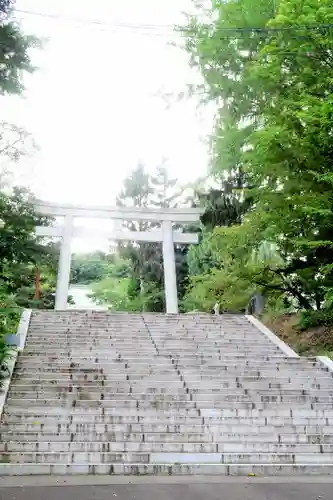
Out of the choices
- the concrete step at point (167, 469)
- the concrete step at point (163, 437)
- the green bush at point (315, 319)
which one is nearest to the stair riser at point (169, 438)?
the concrete step at point (163, 437)

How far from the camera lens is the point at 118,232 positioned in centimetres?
1820

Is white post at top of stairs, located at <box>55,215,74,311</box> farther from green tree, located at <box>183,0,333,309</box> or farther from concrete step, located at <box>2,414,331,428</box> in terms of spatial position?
concrete step, located at <box>2,414,331,428</box>

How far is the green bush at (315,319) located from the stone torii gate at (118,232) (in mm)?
5046

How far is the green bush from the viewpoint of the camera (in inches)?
516

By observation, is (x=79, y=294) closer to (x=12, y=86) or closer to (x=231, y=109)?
(x=231, y=109)

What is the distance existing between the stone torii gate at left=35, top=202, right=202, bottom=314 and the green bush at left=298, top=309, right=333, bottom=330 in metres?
5.05

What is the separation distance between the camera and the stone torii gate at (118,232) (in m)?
17.2

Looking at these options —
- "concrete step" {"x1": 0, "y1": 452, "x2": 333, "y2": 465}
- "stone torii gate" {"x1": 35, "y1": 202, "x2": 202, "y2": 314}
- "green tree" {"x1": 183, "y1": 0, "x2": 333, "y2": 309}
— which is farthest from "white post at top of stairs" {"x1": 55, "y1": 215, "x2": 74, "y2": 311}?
"concrete step" {"x1": 0, "y1": 452, "x2": 333, "y2": 465}

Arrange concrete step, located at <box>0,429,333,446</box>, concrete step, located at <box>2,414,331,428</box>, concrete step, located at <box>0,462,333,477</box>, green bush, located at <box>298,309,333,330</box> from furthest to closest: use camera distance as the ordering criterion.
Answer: green bush, located at <box>298,309,333,330</box> → concrete step, located at <box>2,414,331,428</box> → concrete step, located at <box>0,429,333,446</box> → concrete step, located at <box>0,462,333,477</box>

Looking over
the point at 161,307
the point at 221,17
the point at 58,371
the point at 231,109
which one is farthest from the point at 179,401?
the point at 161,307

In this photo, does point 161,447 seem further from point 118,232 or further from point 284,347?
point 118,232

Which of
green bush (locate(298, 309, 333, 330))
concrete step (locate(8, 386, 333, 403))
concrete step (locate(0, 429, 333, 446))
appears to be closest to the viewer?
concrete step (locate(0, 429, 333, 446))

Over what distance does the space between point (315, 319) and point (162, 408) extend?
6832mm

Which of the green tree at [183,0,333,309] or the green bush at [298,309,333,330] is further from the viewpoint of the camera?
the green bush at [298,309,333,330]
